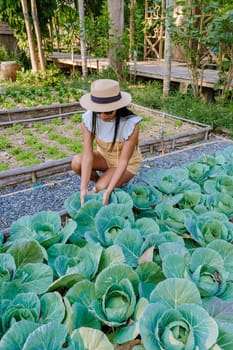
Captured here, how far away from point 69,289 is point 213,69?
7127 mm

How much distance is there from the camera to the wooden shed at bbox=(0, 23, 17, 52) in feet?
35.3

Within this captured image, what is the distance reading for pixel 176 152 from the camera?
3.67 meters

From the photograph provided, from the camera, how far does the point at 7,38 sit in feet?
36.2

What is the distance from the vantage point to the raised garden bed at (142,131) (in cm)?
296

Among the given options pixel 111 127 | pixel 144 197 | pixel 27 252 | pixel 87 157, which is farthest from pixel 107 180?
pixel 27 252

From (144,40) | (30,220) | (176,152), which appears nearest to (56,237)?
(30,220)

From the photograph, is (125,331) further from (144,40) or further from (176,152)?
(144,40)

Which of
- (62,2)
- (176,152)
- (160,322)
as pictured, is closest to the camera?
(160,322)

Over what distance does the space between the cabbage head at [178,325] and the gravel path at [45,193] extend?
1.35 m

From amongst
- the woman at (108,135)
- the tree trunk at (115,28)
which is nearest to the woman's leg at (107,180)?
the woman at (108,135)

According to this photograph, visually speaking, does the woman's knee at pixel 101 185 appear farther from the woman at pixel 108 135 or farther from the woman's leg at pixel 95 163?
the woman's leg at pixel 95 163

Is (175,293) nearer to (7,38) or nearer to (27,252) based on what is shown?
(27,252)


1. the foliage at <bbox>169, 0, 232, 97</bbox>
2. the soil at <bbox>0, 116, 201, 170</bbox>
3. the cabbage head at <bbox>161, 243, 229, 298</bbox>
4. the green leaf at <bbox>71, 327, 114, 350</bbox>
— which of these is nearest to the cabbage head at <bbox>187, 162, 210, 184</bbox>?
the cabbage head at <bbox>161, 243, 229, 298</bbox>

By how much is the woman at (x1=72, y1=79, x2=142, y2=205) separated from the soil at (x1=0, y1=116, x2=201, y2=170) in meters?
1.36
